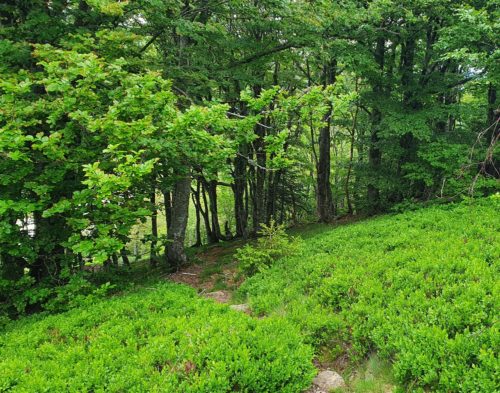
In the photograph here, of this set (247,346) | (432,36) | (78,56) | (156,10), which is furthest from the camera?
(432,36)

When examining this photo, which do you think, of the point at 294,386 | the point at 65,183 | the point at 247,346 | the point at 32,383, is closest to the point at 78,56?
the point at 65,183

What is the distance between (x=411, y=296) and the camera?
17.5 ft

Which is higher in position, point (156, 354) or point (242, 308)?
point (156, 354)

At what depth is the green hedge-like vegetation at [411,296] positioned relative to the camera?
12.9 feet

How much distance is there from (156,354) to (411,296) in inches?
153

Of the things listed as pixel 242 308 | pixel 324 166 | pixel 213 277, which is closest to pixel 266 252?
pixel 213 277

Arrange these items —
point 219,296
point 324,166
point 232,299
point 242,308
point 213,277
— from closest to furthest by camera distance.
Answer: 1. point 242,308
2. point 232,299
3. point 219,296
4. point 213,277
5. point 324,166

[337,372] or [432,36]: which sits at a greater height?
[432,36]

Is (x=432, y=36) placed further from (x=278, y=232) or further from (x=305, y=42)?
(x=278, y=232)

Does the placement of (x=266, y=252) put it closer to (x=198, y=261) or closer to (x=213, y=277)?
(x=213, y=277)

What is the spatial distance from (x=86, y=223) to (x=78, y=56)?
2936mm

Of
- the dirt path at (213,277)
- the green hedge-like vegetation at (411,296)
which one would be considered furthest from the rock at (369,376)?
the dirt path at (213,277)

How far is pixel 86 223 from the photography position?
601 centimetres

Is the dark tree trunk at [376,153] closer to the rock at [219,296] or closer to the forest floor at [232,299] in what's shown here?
the forest floor at [232,299]
